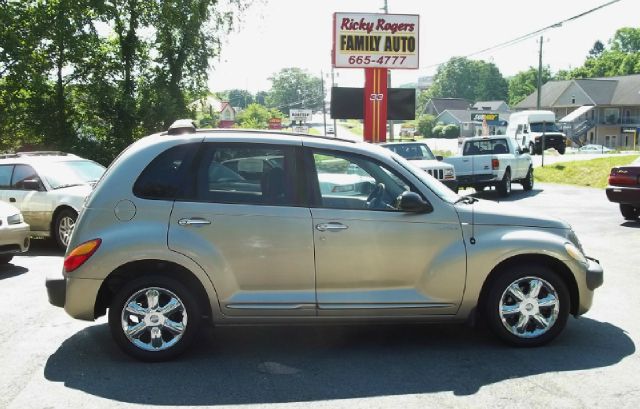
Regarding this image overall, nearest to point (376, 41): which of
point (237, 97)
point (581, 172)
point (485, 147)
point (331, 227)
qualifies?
point (485, 147)

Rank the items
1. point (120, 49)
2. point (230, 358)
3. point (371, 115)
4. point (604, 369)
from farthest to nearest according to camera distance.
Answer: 1. point (120, 49)
2. point (371, 115)
3. point (230, 358)
4. point (604, 369)

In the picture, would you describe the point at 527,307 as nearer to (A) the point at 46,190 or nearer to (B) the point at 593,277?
(B) the point at 593,277

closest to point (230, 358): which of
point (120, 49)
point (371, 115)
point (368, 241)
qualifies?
point (368, 241)

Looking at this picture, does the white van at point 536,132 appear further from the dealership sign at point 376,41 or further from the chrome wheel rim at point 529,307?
the chrome wheel rim at point 529,307

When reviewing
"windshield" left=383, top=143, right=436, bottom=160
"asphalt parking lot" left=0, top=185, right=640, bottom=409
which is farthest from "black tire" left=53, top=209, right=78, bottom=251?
"windshield" left=383, top=143, right=436, bottom=160

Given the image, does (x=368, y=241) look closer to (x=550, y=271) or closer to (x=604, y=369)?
(x=550, y=271)

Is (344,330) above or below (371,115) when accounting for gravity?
below

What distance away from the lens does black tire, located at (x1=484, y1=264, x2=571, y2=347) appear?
5184 millimetres

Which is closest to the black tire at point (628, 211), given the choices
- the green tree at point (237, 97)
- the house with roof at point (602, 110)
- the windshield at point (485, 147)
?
the windshield at point (485, 147)

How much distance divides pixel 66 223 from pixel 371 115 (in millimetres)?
14905

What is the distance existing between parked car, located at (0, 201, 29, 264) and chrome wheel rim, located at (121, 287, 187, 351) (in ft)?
16.6

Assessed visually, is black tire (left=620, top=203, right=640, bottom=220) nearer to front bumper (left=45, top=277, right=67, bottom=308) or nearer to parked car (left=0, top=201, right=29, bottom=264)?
parked car (left=0, top=201, right=29, bottom=264)

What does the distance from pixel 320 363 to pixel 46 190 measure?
25.5 feet

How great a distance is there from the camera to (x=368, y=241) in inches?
198
